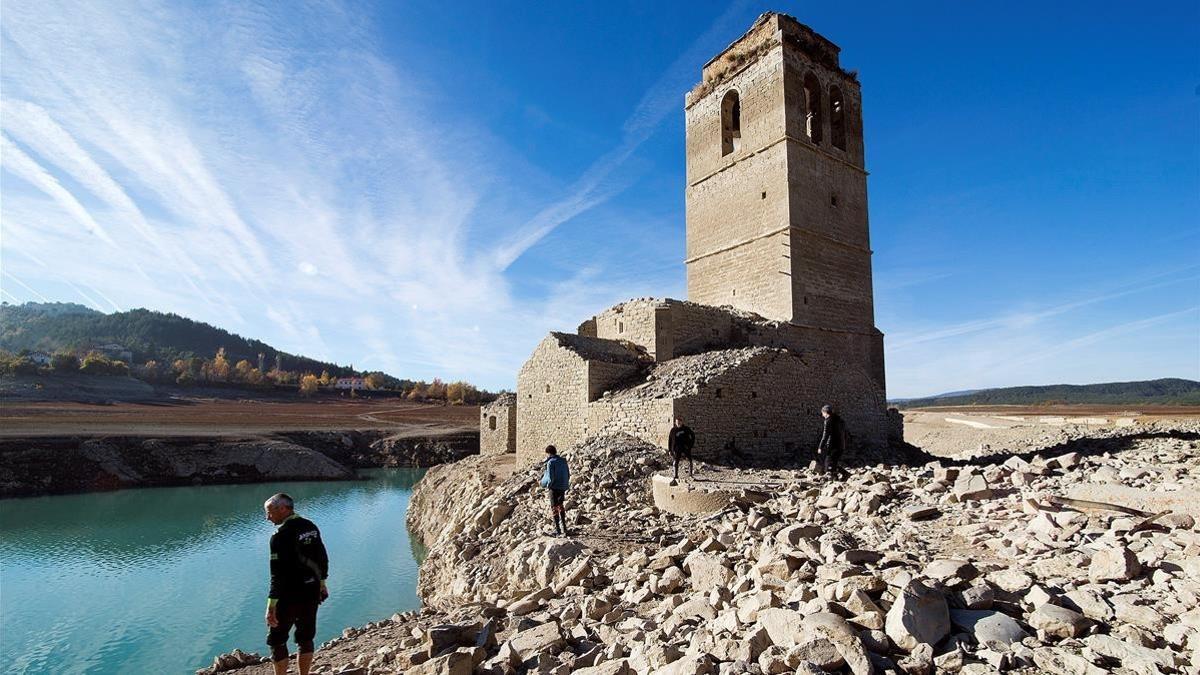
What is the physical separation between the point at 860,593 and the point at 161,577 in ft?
56.4

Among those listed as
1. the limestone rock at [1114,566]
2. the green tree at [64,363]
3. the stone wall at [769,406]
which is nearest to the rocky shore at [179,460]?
the stone wall at [769,406]

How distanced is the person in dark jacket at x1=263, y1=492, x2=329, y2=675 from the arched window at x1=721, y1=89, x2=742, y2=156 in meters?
19.4

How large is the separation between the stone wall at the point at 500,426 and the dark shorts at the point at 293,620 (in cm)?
1635

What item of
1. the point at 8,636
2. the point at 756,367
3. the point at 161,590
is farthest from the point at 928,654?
the point at 161,590

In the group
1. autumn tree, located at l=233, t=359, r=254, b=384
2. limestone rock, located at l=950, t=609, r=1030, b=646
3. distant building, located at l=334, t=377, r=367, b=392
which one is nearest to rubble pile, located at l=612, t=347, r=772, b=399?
limestone rock, located at l=950, t=609, r=1030, b=646

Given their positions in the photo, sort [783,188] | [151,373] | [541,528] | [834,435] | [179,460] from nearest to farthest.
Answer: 1. [541,528]
2. [834,435]
3. [783,188]
4. [179,460]
5. [151,373]

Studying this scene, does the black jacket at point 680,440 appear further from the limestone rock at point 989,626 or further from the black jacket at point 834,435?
the limestone rock at point 989,626

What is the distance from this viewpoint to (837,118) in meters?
21.5

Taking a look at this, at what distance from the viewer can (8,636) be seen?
11.2 meters

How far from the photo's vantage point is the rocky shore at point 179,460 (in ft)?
93.9

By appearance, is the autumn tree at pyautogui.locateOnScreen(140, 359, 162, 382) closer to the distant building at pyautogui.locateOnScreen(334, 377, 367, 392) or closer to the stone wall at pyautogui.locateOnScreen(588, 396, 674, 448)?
the distant building at pyautogui.locateOnScreen(334, 377, 367, 392)

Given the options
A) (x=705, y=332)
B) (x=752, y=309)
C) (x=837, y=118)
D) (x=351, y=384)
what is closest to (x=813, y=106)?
(x=837, y=118)

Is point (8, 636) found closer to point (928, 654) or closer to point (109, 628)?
point (109, 628)

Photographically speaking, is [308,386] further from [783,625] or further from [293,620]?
[783,625]
